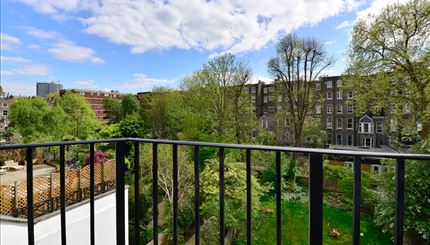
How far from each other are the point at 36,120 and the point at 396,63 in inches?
811

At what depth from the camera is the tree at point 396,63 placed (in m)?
8.50

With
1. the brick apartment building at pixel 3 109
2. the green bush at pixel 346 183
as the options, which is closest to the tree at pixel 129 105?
the brick apartment building at pixel 3 109

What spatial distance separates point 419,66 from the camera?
8531mm

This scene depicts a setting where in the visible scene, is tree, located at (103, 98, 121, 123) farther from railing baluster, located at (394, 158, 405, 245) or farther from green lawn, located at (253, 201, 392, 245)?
railing baluster, located at (394, 158, 405, 245)

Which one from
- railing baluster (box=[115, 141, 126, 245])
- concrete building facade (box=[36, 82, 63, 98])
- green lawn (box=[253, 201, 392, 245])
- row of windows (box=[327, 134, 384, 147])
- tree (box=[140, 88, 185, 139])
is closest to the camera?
railing baluster (box=[115, 141, 126, 245])

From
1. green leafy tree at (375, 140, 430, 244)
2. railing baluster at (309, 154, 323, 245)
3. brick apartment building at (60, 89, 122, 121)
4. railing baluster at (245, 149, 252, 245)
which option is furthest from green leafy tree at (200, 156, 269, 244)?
brick apartment building at (60, 89, 122, 121)

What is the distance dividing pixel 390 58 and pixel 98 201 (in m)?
10.5

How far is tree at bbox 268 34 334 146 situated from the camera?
13945mm

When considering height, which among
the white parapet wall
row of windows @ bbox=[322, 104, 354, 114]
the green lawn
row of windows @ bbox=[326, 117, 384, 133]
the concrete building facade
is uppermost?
the concrete building facade

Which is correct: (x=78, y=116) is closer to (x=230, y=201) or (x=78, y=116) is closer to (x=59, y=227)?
(x=230, y=201)

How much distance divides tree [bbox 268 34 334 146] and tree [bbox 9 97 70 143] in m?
15.2

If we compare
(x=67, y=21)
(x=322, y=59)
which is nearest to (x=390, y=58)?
(x=322, y=59)

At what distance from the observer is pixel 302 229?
860cm

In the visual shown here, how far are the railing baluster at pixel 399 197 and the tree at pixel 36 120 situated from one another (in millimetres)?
18921
